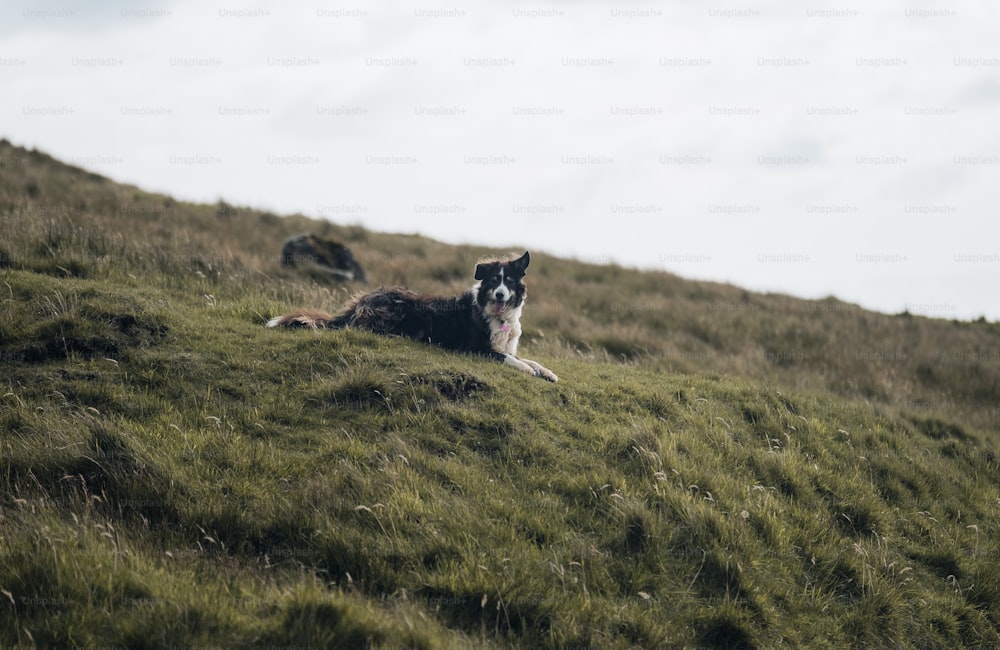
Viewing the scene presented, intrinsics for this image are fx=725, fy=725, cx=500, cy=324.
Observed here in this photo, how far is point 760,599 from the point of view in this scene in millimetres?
6203

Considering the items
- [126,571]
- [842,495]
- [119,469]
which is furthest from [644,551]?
[119,469]

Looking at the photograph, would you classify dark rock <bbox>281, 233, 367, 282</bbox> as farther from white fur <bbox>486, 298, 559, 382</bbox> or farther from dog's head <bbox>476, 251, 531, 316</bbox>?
white fur <bbox>486, 298, 559, 382</bbox>

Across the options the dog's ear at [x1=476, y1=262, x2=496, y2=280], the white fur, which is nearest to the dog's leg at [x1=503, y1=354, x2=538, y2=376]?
the white fur

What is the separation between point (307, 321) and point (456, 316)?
2.20m

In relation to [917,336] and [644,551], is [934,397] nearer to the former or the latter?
[917,336]

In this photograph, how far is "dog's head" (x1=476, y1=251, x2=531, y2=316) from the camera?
10766 millimetres

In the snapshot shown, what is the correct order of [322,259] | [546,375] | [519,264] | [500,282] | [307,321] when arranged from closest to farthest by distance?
[546,375]
[307,321]
[500,282]
[519,264]
[322,259]

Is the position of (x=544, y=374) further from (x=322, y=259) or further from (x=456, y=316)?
(x=322, y=259)

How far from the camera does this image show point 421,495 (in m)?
6.48

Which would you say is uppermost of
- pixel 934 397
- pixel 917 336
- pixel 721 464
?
pixel 917 336

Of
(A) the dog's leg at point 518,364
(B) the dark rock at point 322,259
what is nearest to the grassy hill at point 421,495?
(A) the dog's leg at point 518,364

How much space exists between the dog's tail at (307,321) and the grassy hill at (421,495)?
535 mm

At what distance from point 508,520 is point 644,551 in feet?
4.04

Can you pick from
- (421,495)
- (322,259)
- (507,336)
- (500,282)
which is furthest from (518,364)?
(322,259)
